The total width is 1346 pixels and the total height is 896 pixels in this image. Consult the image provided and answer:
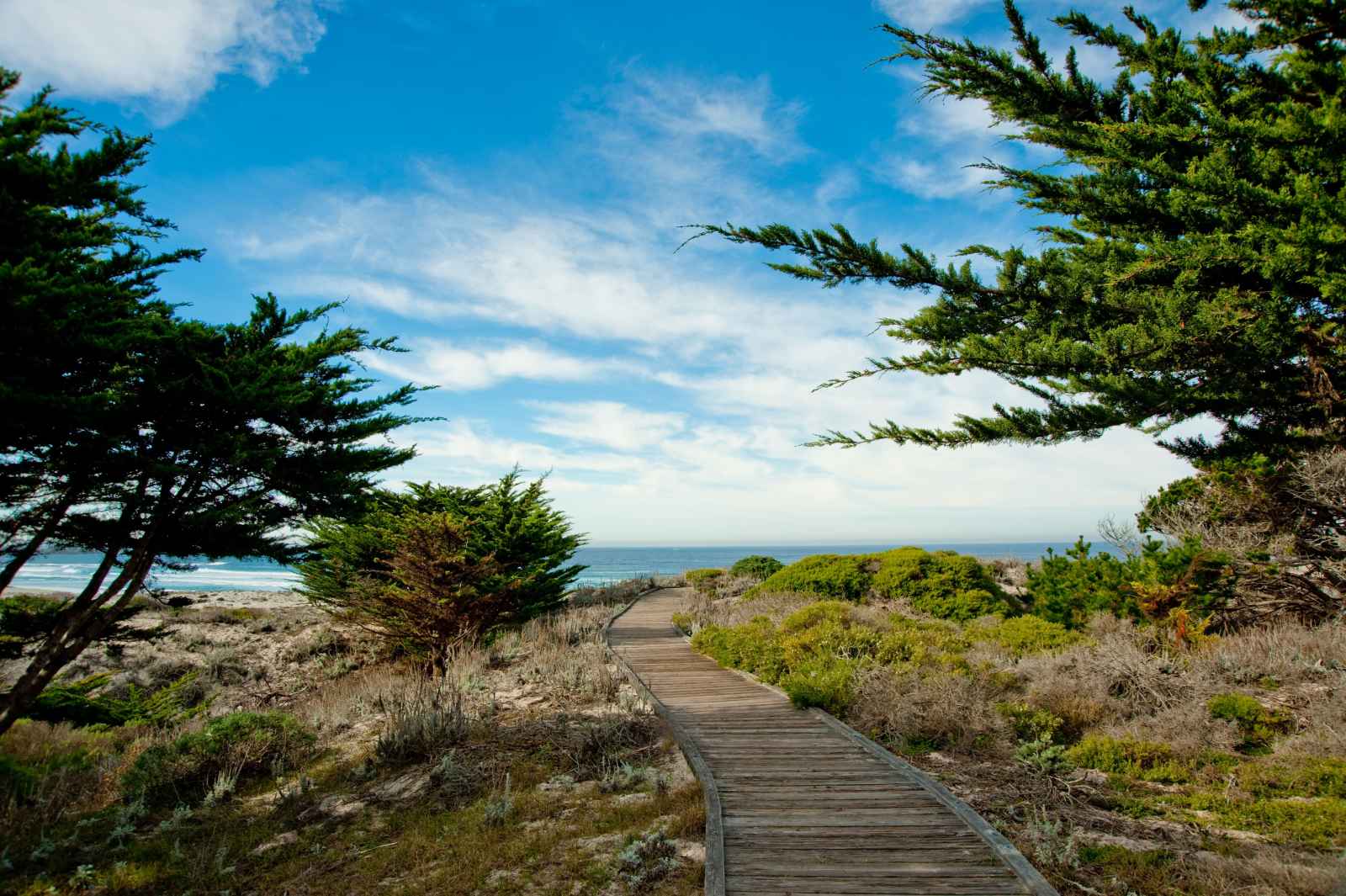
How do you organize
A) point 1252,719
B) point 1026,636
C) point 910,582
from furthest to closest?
point 910,582 → point 1026,636 → point 1252,719

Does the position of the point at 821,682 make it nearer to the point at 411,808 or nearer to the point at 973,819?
the point at 973,819

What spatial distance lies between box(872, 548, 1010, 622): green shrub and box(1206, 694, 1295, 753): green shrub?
23.7 ft

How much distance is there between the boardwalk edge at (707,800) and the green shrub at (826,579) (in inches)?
354

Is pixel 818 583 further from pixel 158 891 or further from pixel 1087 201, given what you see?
pixel 158 891

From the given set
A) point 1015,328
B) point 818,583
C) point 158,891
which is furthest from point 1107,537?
point 158,891

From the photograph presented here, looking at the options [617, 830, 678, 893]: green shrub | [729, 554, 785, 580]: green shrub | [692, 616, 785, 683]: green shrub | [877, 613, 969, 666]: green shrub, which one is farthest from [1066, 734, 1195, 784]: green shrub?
[729, 554, 785, 580]: green shrub

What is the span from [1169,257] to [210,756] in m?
11.5

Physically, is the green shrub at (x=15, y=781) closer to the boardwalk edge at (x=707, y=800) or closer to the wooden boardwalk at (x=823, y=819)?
the boardwalk edge at (x=707, y=800)

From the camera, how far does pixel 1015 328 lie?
4598mm

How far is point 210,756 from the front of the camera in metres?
8.16

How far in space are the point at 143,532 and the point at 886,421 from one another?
8.67 meters

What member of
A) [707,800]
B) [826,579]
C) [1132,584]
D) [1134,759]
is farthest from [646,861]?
[826,579]

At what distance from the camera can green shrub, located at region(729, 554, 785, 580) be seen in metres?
27.2

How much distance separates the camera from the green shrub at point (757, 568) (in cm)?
2719
